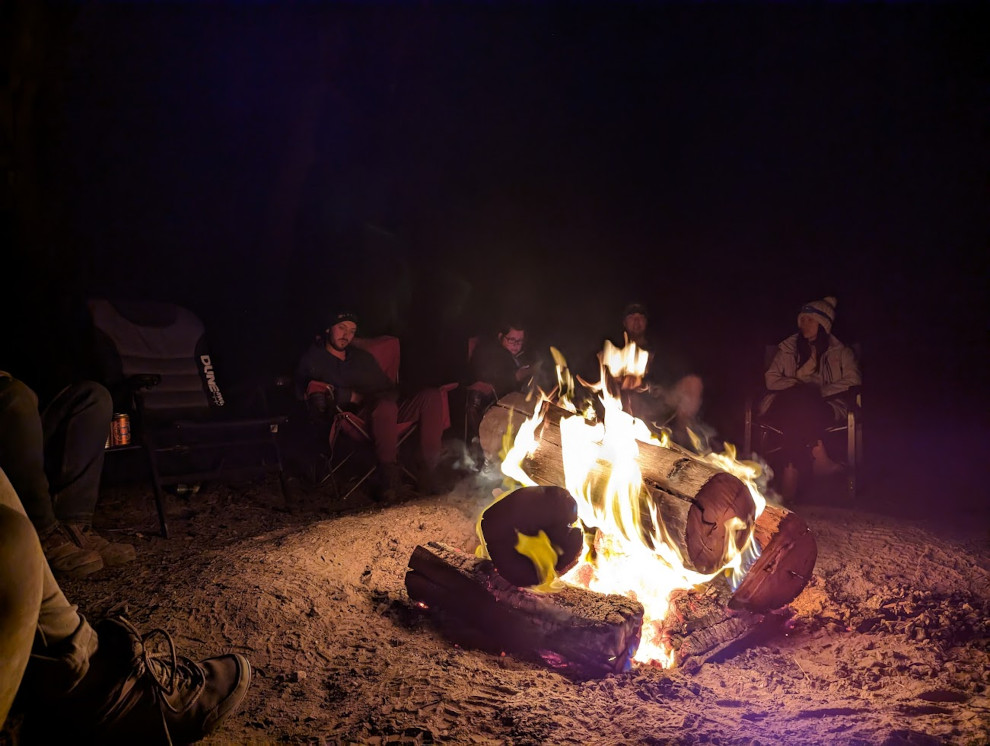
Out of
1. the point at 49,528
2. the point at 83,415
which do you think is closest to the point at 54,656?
the point at 49,528

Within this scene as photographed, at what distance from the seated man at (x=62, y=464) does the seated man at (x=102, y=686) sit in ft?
5.44

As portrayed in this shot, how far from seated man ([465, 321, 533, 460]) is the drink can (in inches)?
102

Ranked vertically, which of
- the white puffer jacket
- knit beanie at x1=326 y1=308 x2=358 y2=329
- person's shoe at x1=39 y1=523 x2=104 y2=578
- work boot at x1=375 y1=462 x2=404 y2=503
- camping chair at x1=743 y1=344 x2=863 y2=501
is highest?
knit beanie at x1=326 y1=308 x2=358 y2=329

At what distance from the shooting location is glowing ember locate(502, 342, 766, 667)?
301cm

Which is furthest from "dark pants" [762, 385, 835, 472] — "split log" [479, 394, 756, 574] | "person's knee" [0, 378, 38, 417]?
"person's knee" [0, 378, 38, 417]

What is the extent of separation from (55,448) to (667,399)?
4.51m

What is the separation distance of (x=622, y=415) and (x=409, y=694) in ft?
5.97

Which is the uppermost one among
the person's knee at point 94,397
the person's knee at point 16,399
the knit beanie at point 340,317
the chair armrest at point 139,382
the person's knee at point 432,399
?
the person's knee at point 16,399

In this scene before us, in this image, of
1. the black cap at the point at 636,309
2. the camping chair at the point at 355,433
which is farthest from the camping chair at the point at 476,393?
the black cap at the point at 636,309

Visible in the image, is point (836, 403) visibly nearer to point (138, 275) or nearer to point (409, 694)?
point (409, 694)

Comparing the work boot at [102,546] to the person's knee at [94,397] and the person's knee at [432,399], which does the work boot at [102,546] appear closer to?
the person's knee at [94,397]

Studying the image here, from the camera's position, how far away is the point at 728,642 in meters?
2.92

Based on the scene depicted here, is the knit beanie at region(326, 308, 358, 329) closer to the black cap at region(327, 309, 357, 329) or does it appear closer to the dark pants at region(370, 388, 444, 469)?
the black cap at region(327, 309, 357, 329)

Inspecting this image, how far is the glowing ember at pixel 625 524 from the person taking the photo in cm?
301
